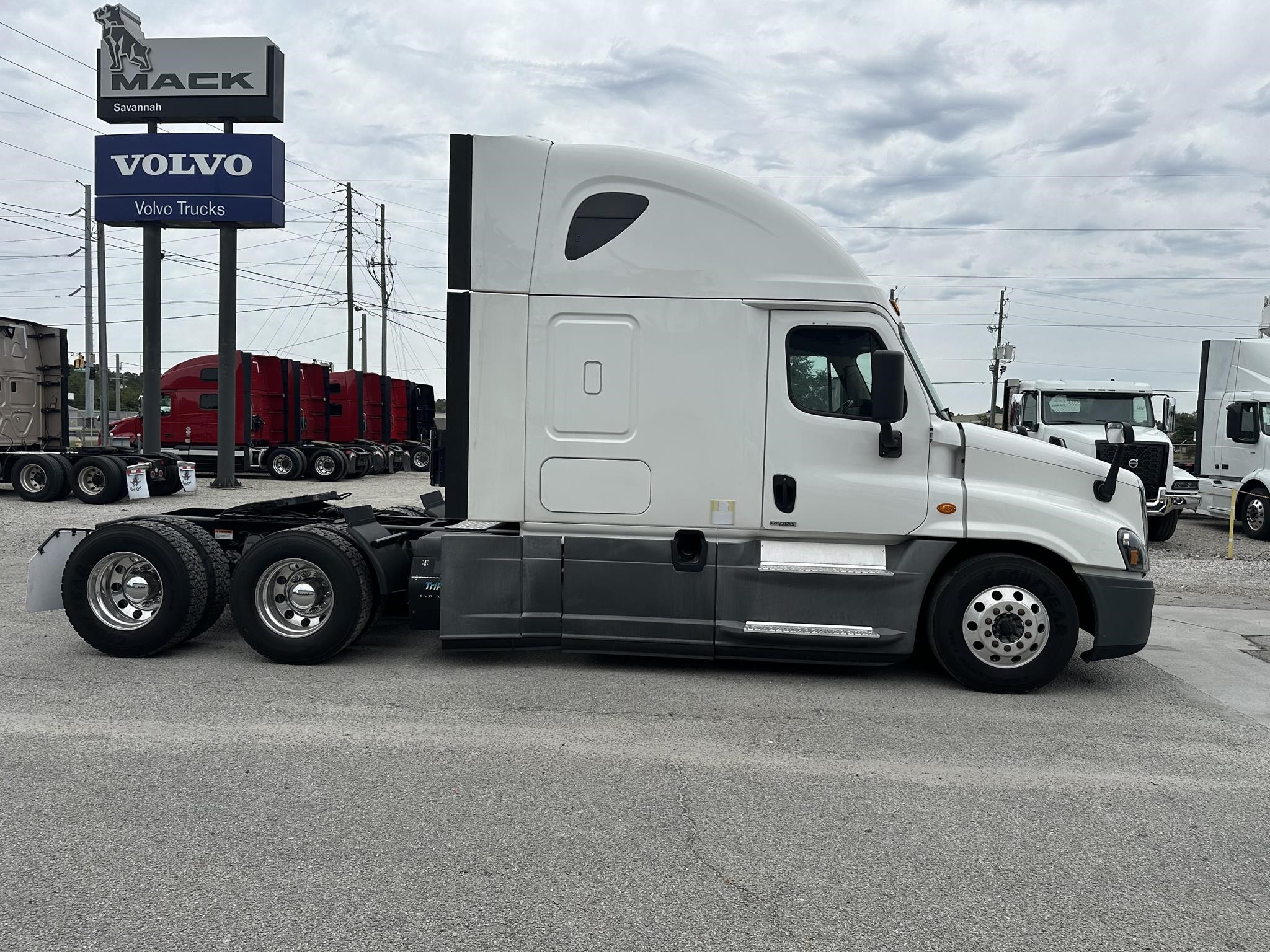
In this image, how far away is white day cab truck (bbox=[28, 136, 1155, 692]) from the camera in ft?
20.0

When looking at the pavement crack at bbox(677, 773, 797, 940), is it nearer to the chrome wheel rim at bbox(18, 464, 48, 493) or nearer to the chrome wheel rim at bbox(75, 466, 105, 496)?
the chrome wheel rim at bbox(75, 466, 105, 496)

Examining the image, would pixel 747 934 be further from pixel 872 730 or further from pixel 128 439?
pixel 128 439

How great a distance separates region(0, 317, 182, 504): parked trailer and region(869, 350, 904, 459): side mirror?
54.9 ft

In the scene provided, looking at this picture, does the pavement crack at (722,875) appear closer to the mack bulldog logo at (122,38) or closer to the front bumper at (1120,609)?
the front bumper at (1120,609)

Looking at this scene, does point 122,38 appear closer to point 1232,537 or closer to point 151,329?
point 151,329

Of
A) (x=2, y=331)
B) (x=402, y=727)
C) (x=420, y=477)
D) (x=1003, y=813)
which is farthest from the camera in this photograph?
(x=420, y=477)

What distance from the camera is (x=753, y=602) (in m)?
6.23


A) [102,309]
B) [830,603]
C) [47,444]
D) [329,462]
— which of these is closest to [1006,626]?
[830,603]

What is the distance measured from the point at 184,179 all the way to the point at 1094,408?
63.2ft

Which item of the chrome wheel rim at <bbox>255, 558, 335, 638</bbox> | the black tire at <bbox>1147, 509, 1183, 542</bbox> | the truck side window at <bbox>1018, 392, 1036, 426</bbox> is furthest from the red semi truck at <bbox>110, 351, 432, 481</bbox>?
the chrome wheel rim at <bbox>255, 558, 335, 638</bbox>

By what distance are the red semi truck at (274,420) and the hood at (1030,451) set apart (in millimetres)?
19198

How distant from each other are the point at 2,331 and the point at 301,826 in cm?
1848

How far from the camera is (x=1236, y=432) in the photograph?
54.3 ft

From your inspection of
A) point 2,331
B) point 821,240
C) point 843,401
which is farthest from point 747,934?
point 2,331
